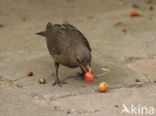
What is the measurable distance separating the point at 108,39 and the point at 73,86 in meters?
2.23

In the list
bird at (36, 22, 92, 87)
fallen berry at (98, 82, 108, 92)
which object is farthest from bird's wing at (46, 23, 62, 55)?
fallen berry at (98, 82, 108, 92)

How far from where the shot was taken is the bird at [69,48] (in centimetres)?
420

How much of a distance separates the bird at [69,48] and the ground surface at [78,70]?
305 mm

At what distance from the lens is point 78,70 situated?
5059 mm

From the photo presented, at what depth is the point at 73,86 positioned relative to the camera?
433cm

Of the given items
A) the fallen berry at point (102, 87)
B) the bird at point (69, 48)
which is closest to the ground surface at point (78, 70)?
the fallen berry at point (102, 87)

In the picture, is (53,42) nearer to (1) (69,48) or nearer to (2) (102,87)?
(1) (69,48)

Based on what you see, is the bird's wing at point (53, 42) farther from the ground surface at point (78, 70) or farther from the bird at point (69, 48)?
the ground surface at point (78, 70)

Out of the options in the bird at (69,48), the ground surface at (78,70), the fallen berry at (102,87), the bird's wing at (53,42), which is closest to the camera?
the ground surface at (78,70)

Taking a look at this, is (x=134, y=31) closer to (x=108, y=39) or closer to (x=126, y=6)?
(x=108, y=39)

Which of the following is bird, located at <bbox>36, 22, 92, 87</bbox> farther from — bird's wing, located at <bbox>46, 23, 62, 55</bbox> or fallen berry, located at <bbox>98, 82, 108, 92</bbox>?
fallen berry, located at <bbox>98, 82, 108, 92</bbox>

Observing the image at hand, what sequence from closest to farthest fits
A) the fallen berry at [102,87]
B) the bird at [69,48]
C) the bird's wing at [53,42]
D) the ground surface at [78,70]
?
the ground surface at [78,70]
the fallen berry at [102,87]
the bird at [69,48]
the bird's wing at [53,42]

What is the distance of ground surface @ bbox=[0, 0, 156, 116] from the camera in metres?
3.68

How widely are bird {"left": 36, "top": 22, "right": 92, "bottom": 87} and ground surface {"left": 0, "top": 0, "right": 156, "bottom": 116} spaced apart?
0.31 m
